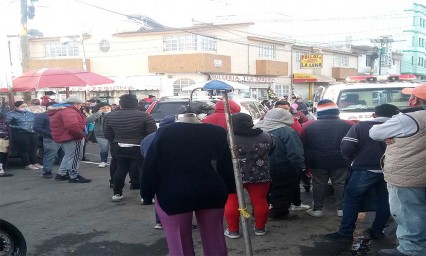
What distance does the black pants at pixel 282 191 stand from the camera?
5512mm

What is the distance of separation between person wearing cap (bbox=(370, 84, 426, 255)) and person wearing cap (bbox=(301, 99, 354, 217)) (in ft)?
4.18

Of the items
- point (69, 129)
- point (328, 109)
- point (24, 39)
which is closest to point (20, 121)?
point (69, 129)

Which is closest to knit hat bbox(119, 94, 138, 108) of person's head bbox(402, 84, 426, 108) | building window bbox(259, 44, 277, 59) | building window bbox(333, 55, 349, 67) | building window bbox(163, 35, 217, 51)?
person's head bbox(402, 84, 426, 108)

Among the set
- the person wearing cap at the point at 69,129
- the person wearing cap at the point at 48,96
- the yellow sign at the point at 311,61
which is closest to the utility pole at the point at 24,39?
the person wearing cap at the point at 48,96

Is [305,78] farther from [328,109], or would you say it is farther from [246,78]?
[328,109]

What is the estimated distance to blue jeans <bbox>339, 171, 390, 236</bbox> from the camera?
4.63 meters

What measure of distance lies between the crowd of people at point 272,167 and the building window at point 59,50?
2849cm

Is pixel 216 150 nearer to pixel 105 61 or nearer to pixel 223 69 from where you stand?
pixel 223 69

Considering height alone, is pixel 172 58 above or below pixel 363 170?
above

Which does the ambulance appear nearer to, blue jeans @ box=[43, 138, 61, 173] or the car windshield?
the car windshield

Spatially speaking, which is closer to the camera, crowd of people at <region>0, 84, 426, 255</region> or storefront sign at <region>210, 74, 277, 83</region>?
crowd of people at <region>0, 84, 426, 255</region>

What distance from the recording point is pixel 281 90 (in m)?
35.9

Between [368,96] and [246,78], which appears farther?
[246,78]

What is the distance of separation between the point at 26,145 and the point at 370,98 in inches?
302
